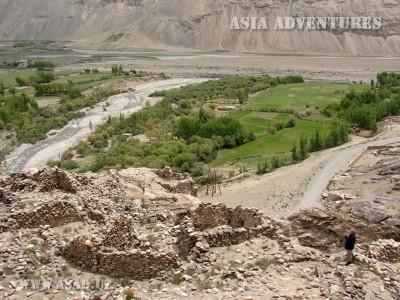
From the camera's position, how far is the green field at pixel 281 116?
42031 millimetres

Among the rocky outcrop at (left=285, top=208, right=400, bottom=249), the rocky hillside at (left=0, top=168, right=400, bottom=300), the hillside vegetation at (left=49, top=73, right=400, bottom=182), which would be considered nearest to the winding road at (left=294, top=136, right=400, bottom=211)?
the hillside vegetation at (left=49, top=73, right=400, bottom=182)

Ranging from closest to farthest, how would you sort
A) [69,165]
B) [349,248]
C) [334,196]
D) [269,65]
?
[349,248] < [334,196] < [69,165] < [269,65]

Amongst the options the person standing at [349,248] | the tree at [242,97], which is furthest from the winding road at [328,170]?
the tree at [242,97]

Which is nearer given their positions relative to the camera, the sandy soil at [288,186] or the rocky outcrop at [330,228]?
the rocky outcrop at [330,228]

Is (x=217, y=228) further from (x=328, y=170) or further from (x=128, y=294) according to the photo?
(x=328, y=170)

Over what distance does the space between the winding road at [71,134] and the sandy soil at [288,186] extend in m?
17.3

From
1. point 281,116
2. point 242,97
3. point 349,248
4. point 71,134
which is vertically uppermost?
point 349,248

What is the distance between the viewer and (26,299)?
9.77 metres

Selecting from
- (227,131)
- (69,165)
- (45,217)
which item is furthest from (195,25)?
(45,217)

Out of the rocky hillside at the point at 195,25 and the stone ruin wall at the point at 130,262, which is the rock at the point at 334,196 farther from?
the rocky hillside at the point at 195,25

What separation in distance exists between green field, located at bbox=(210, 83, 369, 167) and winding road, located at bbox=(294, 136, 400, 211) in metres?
6.79

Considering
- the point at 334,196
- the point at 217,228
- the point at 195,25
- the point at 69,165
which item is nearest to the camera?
the point at 217,228

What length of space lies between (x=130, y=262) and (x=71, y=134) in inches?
1654

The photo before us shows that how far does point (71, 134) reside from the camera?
51.1 metres
